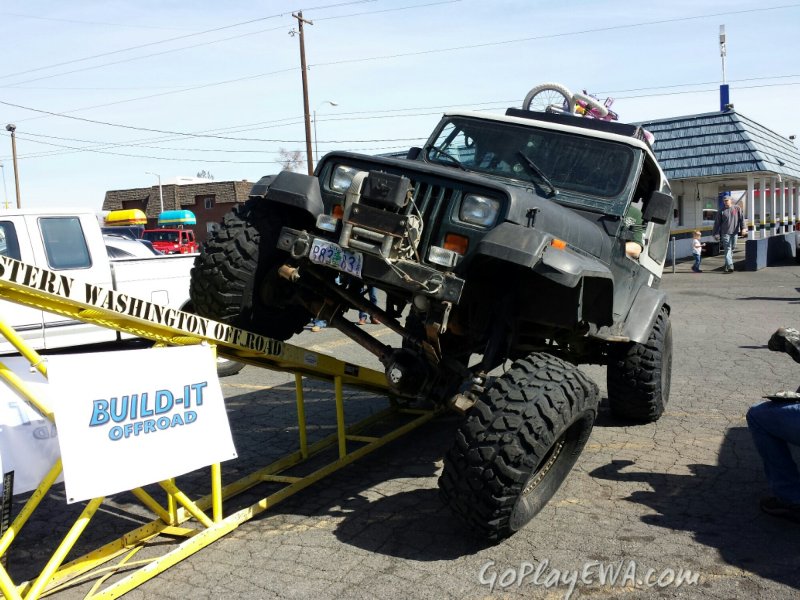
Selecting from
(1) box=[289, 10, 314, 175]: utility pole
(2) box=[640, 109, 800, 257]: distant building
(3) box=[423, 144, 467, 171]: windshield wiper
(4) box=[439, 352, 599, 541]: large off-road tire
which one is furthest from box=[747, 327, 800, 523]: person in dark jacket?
(1) box=[289, 10, 314, 175]: utility pole

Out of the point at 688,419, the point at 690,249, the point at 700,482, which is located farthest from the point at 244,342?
the point at 690,249

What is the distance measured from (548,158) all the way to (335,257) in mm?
2047

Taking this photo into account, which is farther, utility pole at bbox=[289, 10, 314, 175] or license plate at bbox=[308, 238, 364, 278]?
utility pole at bbox=[289, 10, 314, 175]

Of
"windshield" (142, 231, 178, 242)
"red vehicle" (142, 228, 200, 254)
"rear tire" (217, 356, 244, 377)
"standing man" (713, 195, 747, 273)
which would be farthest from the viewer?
"windshield" (142, 231, 178, 242)

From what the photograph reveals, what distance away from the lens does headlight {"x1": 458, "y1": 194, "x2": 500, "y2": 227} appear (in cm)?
444

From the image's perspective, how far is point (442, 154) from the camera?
19.8 feet

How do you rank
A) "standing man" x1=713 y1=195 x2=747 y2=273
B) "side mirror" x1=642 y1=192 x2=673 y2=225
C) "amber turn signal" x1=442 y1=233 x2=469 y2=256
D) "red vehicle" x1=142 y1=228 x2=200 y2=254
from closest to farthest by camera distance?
"amber turn signal" x1=442 y1=233 x2=469 y2=256 → "side mirror" x1=642 y1=192 x2=673 y2=225 → "standing man" x1=713 y1=195 x2=747 y2=273 → "red vehicle" x1=142 y1=228 x2=200 y2=254

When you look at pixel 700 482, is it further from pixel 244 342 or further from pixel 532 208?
pixel 244 342

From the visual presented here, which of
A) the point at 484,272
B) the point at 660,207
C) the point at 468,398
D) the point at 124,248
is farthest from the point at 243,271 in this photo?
the point at 124,248

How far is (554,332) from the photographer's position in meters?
5.23

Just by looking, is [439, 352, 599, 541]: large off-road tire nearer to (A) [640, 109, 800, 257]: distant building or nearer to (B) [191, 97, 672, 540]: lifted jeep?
(B) [191, 97, 672, 540]: lifted jeep

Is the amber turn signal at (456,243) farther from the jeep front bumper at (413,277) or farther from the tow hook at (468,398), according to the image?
the tow hook at (468,398)

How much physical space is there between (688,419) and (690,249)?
20687 mm

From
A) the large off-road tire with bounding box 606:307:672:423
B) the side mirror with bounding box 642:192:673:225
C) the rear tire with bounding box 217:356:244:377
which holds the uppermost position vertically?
the side mirror with bounding box 642:192:673:225
